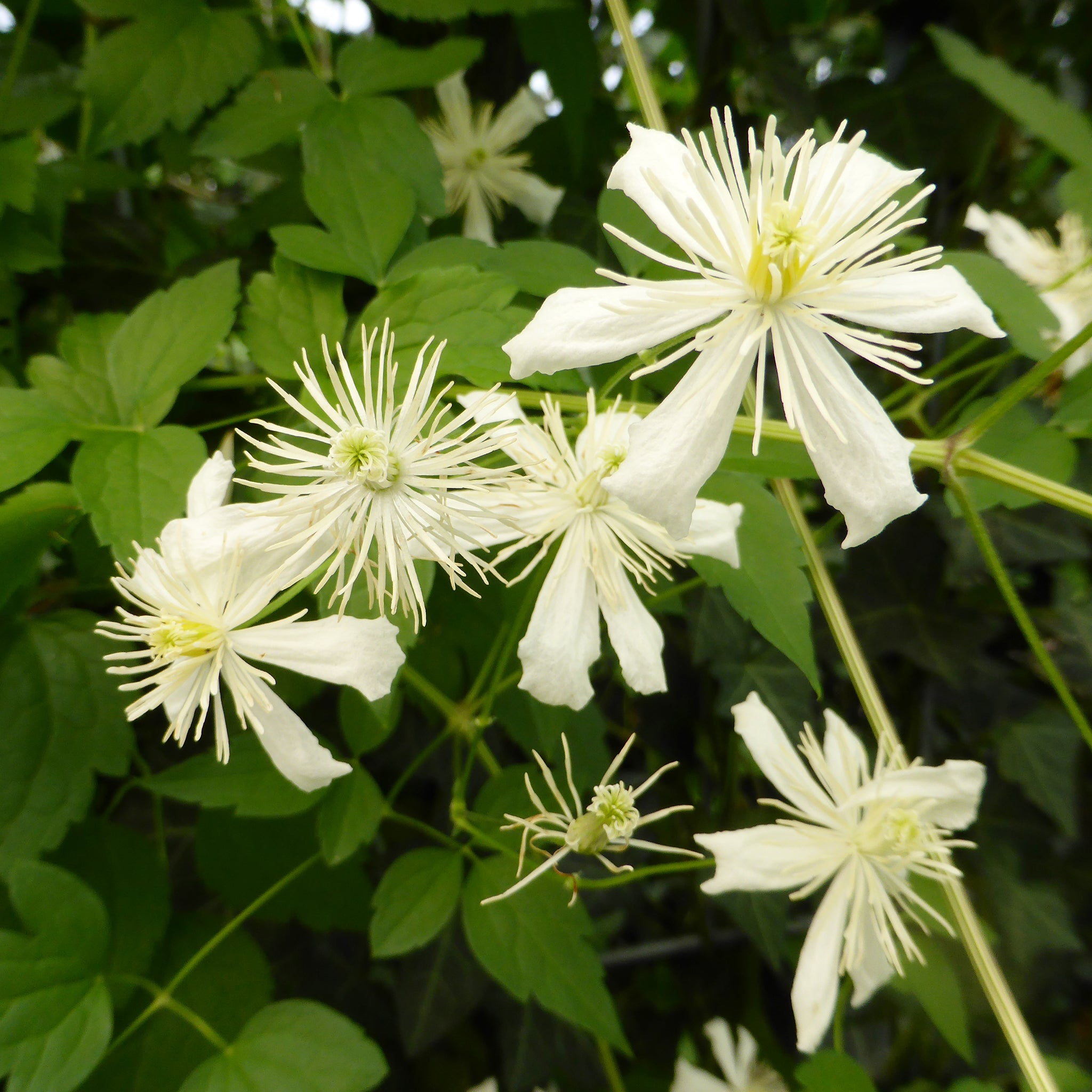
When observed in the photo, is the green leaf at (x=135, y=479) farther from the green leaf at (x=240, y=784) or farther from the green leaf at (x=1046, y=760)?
the green leaf at (x=1046, y=760)

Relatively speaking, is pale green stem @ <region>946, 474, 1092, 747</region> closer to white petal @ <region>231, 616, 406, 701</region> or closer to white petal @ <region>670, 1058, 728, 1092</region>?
white petal @ <region>231, 616, 406, 701</region>

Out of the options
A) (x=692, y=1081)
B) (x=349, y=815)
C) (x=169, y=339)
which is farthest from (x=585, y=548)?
(x=692, y=1081)

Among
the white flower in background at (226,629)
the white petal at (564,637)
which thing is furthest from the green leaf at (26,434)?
the white petal at (564,637)

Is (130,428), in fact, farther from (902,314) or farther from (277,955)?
(277,955)

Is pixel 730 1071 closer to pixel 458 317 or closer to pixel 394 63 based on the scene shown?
pixel 458 317

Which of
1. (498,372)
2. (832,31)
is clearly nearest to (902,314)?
(498,372)

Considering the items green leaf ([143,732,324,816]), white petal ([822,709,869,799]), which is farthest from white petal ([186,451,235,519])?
white petal ([822,709,869,799])
